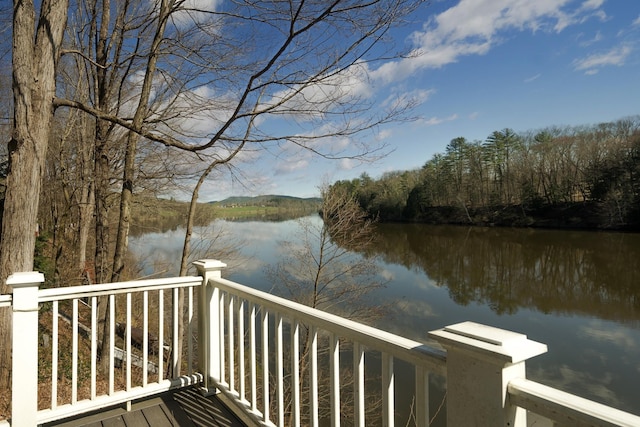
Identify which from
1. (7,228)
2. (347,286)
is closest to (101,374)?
(7,228)

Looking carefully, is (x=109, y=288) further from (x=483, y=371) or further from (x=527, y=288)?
(x=527, y=288)

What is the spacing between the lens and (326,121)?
4.18 meters

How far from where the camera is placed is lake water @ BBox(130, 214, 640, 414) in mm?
Answer: 8898

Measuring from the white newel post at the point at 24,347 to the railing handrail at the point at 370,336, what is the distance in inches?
46.7

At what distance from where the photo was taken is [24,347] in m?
2.01

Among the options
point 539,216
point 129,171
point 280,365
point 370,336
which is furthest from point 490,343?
point 539,216

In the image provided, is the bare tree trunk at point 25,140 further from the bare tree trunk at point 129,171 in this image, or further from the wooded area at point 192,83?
the bare tree trunk at point 129,171

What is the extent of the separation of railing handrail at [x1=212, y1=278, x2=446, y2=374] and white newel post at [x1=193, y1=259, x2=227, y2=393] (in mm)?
681

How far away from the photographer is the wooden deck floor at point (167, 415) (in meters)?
2.33

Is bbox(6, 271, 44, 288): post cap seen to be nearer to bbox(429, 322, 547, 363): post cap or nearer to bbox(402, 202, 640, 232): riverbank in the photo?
bbox(429, 322, 547, 363): post cap

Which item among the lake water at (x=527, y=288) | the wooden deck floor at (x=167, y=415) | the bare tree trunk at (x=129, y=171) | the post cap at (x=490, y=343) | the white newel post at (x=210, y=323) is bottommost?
the lake water at (x=527, y=288)

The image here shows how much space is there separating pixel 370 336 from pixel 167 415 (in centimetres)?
172

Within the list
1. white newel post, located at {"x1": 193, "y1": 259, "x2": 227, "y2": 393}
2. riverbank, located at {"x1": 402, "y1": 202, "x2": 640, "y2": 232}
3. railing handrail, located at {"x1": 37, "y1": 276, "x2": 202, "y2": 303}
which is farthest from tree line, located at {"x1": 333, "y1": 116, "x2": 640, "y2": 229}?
railing handrail, located at {"x1": 37, "y1": 276, "x2": 202, "y2": 303}

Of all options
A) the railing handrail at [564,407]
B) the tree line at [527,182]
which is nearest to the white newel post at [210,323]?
the railing handrail at [564,407]
